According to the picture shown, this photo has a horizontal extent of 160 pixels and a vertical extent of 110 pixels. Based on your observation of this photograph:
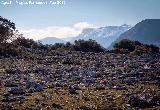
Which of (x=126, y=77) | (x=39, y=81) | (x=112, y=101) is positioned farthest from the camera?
(x=126, y=77)

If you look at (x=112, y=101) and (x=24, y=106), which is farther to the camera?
(x=112, y=101)

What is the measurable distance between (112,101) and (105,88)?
17.8 ft

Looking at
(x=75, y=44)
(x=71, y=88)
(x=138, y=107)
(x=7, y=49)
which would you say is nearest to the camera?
(x=138, y=107)

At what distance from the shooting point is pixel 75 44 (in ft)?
313

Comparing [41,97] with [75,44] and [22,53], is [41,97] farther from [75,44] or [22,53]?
[75,44]

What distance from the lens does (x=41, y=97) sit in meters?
24.8

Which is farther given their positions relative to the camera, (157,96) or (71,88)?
(71,88)

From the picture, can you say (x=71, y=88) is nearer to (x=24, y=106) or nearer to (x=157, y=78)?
(x=24, y=106)

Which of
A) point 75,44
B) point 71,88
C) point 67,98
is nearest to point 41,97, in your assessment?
point 67,98

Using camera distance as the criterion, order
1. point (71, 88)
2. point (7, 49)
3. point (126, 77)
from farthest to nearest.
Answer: point (7, 49), point (126, 77), point (71, 88)

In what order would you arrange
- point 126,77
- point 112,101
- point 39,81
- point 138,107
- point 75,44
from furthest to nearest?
point 75,44
point 126,77
point 39,81
point 112,101
point 138,107

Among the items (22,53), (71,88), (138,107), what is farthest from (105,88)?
(22,53)

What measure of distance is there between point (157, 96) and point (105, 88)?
5953mm

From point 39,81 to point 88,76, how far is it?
17.7 feet
